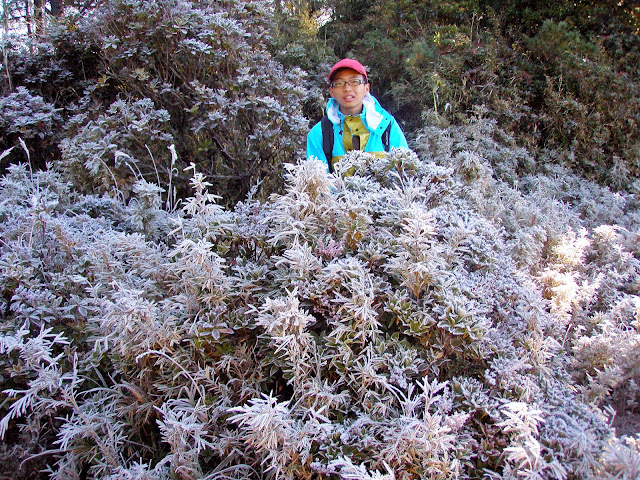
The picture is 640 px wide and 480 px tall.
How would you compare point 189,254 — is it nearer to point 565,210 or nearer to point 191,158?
point 191,158

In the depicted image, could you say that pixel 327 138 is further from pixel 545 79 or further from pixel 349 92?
pixel 545 79

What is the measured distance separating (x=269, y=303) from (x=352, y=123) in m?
2.67

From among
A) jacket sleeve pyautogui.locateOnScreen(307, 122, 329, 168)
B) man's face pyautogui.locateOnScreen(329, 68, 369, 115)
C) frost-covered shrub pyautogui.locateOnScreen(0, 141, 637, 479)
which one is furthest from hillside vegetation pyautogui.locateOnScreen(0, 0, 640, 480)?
man's face pyautogui.locateOnScreen(329, 68, 369, 115)

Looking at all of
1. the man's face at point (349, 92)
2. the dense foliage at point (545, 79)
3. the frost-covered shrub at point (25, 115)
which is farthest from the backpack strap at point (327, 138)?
the frost-covered shrub at point (25, 115)

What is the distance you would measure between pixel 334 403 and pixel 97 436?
0.95 m

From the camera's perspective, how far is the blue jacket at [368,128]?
374 centimetres

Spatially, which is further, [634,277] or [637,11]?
[637,11]

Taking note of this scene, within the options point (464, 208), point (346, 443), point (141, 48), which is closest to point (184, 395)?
point (346, 443)

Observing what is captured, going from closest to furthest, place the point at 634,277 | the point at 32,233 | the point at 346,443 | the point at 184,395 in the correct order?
1. the point at 346,443
2. the point at 184,395
3. the point at 32,233
4. the point at 634,277

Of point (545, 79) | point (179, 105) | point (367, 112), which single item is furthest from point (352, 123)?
point (545, 79)

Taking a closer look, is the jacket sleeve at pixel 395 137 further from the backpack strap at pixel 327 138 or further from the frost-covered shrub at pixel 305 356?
the frost-covered shrub at pixel 305 356

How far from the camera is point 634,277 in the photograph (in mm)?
3215

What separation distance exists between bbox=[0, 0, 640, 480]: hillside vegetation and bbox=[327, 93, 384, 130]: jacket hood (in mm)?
418

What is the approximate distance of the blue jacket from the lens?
12.3 feet
